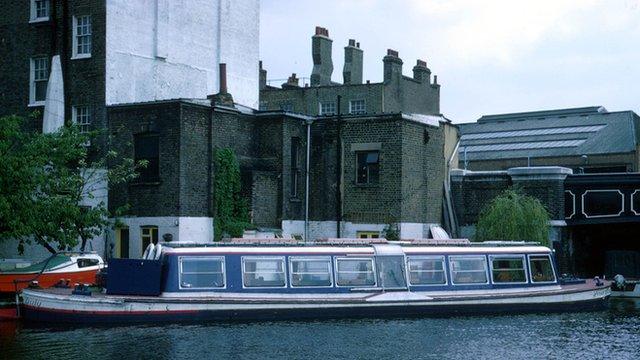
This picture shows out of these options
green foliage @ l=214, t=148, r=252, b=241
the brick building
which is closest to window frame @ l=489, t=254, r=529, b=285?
green foliage @ l=214, t=148, r=252, b=241

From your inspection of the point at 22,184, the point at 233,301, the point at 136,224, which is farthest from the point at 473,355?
the point at 136,224

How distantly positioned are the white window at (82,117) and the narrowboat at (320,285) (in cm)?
1029

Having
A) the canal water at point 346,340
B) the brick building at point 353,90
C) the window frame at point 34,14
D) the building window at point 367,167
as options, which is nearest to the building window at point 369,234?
the building window at point 367,167

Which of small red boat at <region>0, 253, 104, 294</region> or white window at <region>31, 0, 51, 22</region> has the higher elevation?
white window at <region>31, 0, 51, 22</region>

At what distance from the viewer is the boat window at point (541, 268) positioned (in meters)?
30.6

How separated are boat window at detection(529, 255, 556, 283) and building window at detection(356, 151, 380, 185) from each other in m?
9.30

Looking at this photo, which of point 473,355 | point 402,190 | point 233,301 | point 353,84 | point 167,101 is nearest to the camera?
point 473,355

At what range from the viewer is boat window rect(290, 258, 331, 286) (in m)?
28.0

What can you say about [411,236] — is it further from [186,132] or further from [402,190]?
[186,132]

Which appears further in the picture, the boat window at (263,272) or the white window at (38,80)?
the white window at (38,80)

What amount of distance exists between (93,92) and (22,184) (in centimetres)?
862

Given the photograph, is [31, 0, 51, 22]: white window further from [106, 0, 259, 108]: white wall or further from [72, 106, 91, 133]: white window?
[72, 106, 91, 133]: white window

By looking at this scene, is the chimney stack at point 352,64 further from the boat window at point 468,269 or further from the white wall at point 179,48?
the boat window at point 468,269

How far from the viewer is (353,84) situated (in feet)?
190
